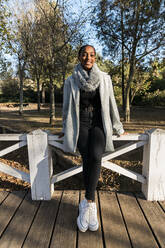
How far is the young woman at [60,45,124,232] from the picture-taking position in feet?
6.70

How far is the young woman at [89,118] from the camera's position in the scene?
204 centimetres

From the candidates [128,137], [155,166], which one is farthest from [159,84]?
[128,137]

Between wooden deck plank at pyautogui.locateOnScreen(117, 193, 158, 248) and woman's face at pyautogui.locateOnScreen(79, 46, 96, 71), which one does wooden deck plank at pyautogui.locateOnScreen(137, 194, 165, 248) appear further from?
woman's face at pyautogui.locateOnScreen(79, 46, 96, 71)

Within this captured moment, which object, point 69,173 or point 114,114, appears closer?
point 114,114

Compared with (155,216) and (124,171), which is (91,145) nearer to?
(124,171)

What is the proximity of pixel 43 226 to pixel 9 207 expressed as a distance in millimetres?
648

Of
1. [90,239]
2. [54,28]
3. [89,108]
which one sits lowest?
[90,239]

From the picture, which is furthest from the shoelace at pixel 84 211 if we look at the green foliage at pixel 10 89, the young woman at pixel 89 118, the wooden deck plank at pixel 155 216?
the green foliage at pixel 10 89

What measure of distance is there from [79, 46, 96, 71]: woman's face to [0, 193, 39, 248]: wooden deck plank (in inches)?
78.5

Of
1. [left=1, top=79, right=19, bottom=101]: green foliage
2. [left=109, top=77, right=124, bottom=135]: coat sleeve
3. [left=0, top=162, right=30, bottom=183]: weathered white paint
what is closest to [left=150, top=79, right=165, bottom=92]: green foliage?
[left=109, top=77, right=124, bottom=135]: coat sleeve

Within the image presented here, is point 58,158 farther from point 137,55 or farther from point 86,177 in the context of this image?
point 137,55

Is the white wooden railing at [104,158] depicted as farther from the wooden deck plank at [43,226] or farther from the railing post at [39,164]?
the wooden deck plank at [43,226]

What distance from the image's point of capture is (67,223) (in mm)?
2111

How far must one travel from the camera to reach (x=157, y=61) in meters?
9.42
